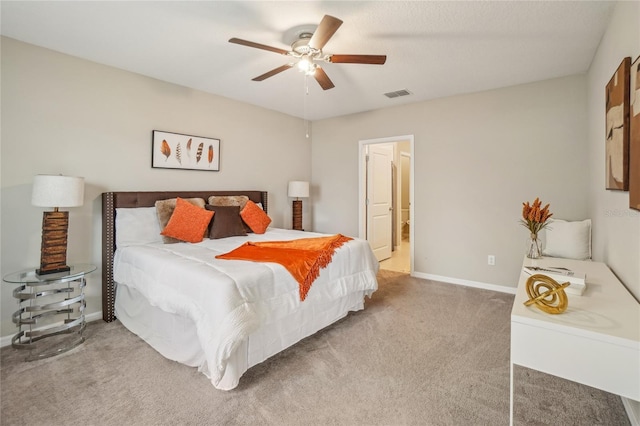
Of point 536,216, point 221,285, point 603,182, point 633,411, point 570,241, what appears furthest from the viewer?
point 570,241

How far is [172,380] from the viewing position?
1991 mm

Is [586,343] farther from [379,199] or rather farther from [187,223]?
[379,199]

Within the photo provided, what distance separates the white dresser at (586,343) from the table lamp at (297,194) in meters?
3.75

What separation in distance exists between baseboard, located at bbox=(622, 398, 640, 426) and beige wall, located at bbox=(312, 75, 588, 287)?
7.02ft

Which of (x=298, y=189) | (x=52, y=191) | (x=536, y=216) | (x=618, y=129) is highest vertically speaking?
(x=618, y=129)

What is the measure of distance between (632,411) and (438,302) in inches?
72.8

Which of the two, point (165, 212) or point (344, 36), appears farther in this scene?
point (165, 212)

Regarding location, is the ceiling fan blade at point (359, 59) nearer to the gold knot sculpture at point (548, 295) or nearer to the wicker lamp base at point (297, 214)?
the gold knot sculpture at point (548, 295)

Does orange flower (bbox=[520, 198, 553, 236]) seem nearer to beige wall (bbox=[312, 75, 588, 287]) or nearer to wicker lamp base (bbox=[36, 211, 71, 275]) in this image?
beige wall (bbox=[312, 75, 588, 287])

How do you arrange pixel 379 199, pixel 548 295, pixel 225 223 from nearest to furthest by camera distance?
pixel 548 295
pixel 225 223
pixel 379 199

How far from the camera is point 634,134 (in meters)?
1.57

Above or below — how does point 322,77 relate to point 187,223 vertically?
above

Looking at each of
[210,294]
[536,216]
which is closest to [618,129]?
[536,216]

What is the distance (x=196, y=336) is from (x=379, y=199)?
4052mm
